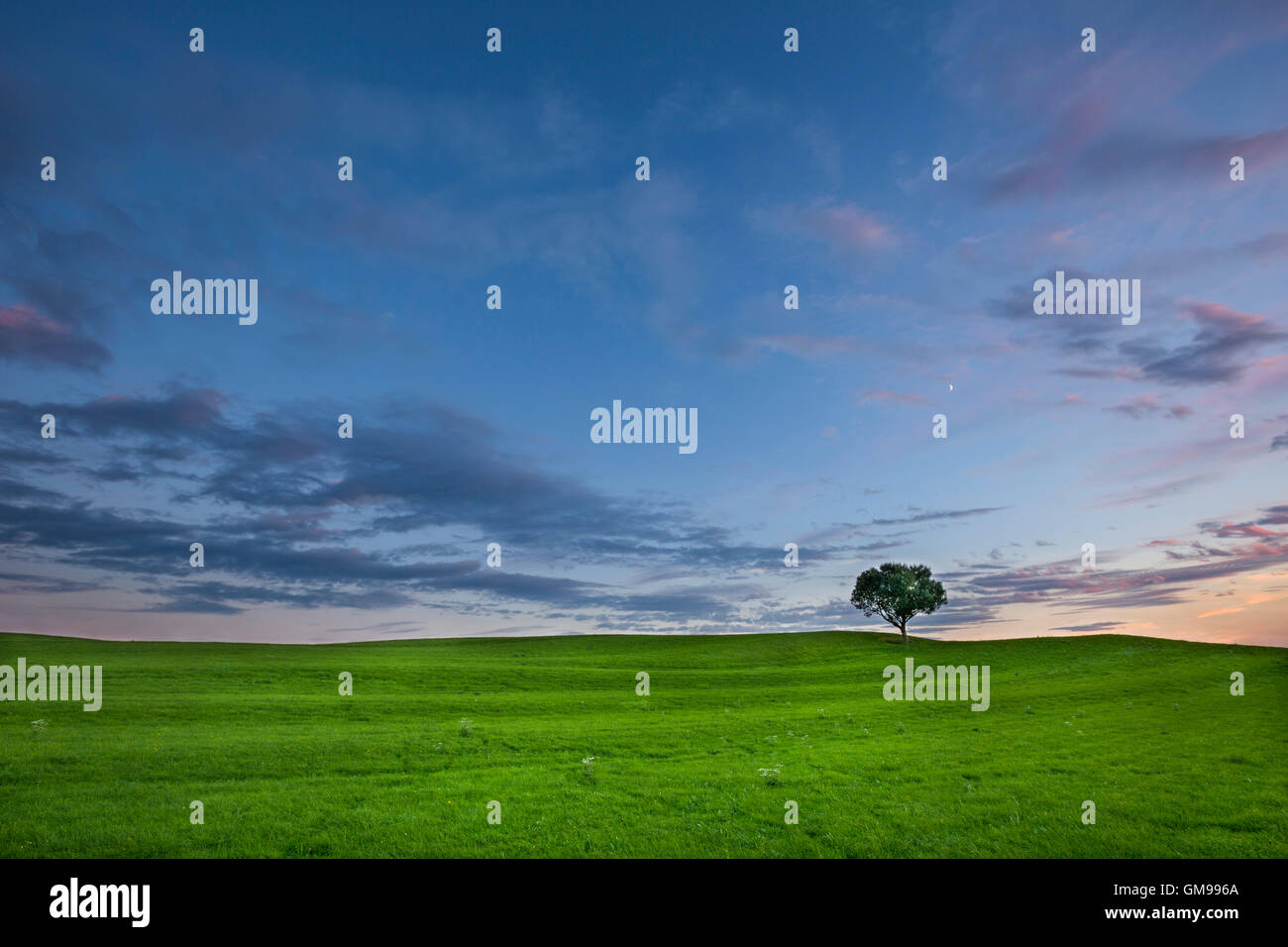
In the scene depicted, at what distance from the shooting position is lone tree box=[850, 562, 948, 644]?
94875 mm

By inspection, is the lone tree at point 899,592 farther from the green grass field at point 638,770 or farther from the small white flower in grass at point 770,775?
the small white flower in grass at point 770,775

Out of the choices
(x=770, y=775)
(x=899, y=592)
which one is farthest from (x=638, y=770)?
(x=899, y=592)

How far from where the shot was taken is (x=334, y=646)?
304 ft

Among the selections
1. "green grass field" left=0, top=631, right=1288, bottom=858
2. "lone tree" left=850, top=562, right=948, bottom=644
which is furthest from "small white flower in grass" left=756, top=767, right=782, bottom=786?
"lone tree" left=850, top=562, right=948, bottom=644

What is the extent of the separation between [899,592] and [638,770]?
75489 millimetres

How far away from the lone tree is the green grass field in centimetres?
3487

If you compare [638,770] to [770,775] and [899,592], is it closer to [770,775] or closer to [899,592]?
[770,775]

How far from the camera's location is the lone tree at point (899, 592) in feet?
311

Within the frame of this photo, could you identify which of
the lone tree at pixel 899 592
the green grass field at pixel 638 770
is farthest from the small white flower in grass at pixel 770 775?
the lone tree at pixel 899 592

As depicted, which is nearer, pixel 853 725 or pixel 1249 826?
pixel 1249 826
